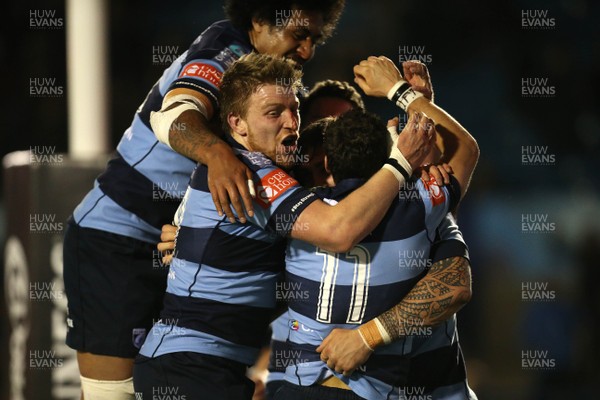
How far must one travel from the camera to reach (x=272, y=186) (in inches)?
110

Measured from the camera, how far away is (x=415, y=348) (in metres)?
2.88

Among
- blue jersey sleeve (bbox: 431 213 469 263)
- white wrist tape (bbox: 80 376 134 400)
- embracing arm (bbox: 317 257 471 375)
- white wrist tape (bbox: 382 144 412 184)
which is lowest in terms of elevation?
white wrist tape (bbox: 80 376 134 400)

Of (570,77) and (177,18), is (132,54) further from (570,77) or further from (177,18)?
(570,77)

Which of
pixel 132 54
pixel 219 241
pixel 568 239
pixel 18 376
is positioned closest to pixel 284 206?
pixel 219 241

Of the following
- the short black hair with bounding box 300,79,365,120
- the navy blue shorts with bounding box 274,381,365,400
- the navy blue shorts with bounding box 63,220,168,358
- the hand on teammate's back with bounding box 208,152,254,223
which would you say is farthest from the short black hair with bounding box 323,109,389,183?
the navy blue shorts with bounding box 63,220,168,358

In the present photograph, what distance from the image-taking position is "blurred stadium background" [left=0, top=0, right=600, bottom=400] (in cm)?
658

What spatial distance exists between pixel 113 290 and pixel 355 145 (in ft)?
4.19

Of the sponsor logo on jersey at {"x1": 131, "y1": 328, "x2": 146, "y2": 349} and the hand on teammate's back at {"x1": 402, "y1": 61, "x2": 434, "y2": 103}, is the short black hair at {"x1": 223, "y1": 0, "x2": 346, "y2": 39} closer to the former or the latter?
the hand on teammate's back at {"x1": 402, "y1": 61, "x2": 434, "y2": 103}

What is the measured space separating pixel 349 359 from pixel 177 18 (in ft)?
21.0

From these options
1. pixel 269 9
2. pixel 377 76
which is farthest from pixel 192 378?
pixel 269 9

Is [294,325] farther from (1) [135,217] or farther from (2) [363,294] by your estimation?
(1) [135,217]

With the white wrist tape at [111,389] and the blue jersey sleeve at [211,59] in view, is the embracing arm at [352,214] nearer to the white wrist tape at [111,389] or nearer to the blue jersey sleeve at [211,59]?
the blue jersey sleeve at [211,59]

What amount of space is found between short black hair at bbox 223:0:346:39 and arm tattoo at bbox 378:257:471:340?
1.14 metres

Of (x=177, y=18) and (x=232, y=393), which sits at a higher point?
(x=177, y=18)
